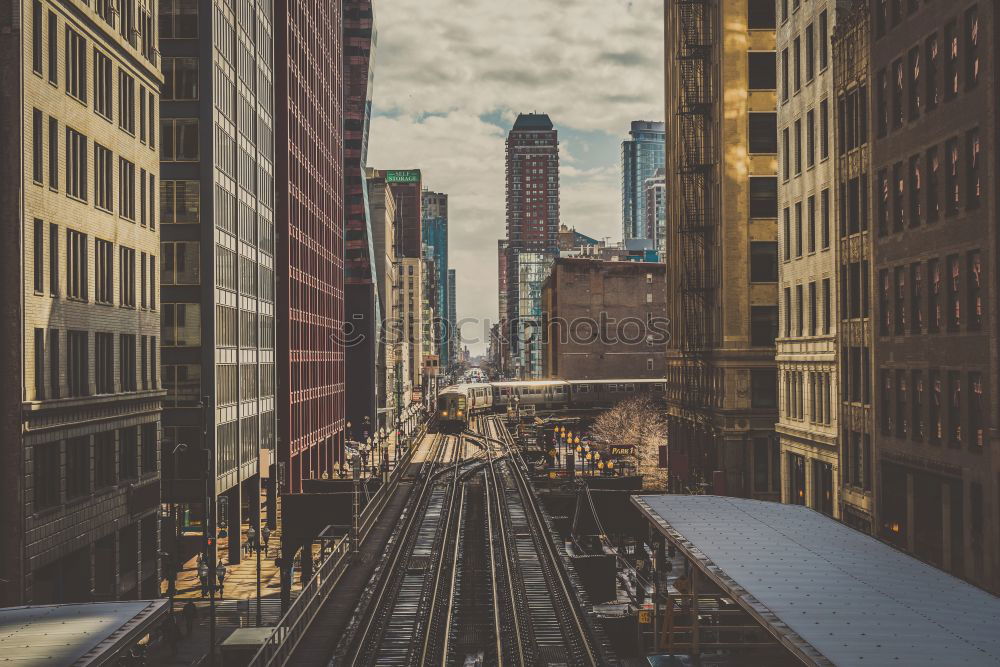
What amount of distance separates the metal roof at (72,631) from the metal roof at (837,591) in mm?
11051

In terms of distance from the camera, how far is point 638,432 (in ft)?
327

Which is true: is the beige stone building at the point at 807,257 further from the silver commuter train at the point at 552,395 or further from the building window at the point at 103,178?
the silver commuter train at the point at 552,395

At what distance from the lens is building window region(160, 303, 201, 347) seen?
192 ft

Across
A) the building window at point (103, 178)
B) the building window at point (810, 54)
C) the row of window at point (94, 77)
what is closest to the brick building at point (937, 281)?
the building window at point (810, 54)

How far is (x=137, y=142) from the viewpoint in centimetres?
4700

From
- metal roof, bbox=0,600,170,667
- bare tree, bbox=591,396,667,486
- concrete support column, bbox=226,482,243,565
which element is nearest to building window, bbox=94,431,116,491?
concrete support column, bbox=226,482,243,565

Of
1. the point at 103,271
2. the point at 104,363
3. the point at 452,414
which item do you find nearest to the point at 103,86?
the point at 103,271

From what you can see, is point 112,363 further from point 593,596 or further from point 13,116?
point 593,596

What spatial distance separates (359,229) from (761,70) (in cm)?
7946

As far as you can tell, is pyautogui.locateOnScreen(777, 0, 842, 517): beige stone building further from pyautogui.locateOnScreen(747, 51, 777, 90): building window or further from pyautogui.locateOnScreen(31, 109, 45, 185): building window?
pyautogui.locateOnScreen(31, 109, 45, 185): building window

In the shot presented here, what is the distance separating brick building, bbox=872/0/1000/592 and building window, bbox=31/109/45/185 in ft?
100

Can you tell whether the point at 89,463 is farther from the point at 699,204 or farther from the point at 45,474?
the point at 699,204

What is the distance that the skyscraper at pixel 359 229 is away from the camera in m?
139

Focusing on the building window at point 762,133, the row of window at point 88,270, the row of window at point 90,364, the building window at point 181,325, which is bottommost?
the row of window at point 90,364
